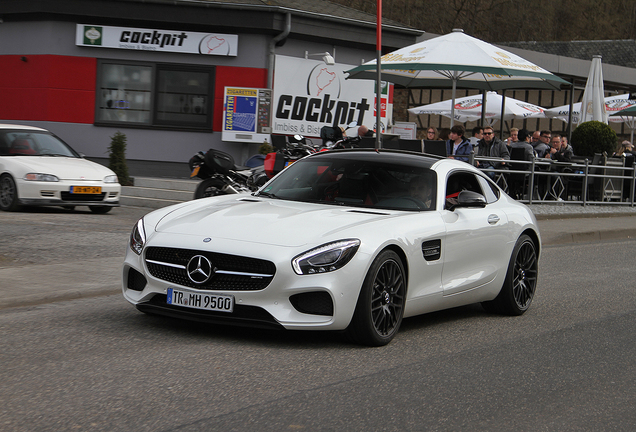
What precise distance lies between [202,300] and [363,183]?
75.8 inches

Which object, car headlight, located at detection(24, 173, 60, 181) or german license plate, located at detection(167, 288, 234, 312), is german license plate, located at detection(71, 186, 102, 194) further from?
german license plate, located at detection(167, 288, 234, 312)

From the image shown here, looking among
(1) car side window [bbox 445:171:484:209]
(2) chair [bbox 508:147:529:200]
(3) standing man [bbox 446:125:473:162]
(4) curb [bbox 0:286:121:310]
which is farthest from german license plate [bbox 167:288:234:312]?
(2) chair [bbox 508:147:529:200]

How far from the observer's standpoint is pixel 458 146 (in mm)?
16969

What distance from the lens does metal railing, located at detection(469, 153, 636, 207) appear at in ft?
57.9

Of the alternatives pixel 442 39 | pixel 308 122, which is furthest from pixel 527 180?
pixel 308 122

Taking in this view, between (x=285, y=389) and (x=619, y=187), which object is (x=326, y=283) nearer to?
(x=285, y=389)

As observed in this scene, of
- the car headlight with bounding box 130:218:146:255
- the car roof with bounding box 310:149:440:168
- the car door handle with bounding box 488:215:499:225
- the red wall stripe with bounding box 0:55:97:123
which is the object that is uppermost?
the red wall stripe with bounding box 0:55:97:123

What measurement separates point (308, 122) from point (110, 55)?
5232 mm

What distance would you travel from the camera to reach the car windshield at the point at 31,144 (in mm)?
14688

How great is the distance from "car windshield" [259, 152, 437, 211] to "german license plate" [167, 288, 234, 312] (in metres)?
1.53

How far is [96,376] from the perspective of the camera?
15.7 feet

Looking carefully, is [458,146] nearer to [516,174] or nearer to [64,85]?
[516,174]

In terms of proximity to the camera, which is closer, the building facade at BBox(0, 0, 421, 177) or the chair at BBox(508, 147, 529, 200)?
the chair at BBox(508, 147, 529, 200)

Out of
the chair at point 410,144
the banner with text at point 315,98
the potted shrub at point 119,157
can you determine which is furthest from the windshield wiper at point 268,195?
the banner with text at point 315,98
